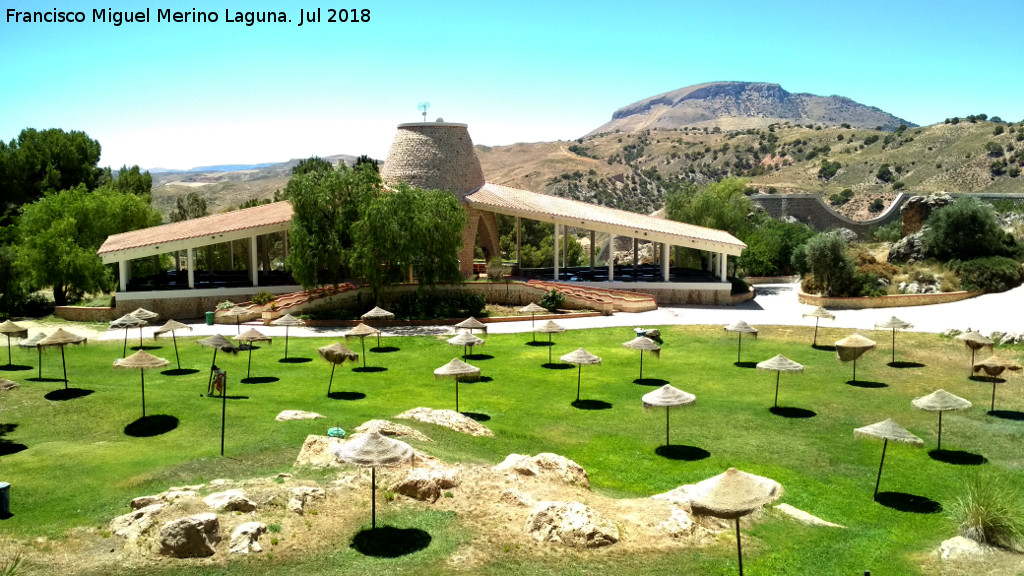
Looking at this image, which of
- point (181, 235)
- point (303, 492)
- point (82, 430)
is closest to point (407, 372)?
point (82, 430)

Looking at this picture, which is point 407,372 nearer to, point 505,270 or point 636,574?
point 636,574

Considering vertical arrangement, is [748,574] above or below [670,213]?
below

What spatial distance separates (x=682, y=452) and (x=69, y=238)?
126 feet

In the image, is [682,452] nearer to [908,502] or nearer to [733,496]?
[908,502]

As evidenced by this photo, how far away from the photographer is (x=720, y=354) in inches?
1328

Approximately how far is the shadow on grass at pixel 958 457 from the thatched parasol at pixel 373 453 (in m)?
13.8

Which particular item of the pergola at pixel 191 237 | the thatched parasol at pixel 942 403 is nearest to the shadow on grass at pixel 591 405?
the thatched parasol at pixel 942 403

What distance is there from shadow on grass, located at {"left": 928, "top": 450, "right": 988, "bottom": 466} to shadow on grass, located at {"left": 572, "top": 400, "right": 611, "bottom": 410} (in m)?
8.97

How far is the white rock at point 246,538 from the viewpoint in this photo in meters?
13.0

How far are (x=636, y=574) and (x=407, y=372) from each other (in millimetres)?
17933

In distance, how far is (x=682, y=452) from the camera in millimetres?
20703

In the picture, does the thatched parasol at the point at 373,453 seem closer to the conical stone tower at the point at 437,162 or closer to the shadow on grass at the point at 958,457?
the shadow on grass at the point at 958,457

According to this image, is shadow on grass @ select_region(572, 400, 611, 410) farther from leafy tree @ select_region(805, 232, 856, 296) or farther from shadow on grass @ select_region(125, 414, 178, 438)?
leafy tree @ select_region(805, 232, 856, 296)

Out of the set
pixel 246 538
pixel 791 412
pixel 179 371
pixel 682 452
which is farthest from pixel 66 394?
pixel 791 412
